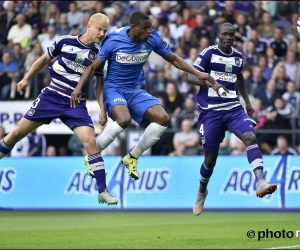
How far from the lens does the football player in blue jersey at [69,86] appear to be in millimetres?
13273

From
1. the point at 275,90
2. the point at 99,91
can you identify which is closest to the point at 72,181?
the point at 275,90

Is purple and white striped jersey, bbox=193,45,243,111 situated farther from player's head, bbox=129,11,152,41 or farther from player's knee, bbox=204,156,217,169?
player's head, bbox=129,11,152,41

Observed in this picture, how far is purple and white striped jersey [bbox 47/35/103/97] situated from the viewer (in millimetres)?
13445

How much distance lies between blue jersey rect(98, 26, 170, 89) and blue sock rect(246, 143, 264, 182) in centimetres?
198

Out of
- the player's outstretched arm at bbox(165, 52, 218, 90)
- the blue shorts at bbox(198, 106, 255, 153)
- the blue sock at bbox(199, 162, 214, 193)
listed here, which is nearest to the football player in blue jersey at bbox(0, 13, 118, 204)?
the player's outstretched arm at bbox(165, 52, 218, 90)

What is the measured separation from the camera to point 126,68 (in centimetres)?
1348

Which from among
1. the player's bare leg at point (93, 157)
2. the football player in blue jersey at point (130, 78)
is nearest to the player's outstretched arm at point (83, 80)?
the football player in blue jersey at point (130, 78)

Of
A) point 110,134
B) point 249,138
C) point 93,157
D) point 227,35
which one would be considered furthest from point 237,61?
point 93,157

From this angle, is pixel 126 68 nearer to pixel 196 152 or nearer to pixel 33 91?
pixel 196 152

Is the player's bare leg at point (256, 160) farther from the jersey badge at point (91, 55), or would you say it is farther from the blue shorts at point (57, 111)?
the jersey badge at point (91, 55)

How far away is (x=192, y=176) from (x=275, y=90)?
10.4 feet

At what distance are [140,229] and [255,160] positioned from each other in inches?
98.6

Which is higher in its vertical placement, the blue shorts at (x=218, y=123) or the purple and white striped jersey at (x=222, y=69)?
the purple and white striped jersey at (x=222, y=69)

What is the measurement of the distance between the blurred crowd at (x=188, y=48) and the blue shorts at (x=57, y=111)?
24.2ft
